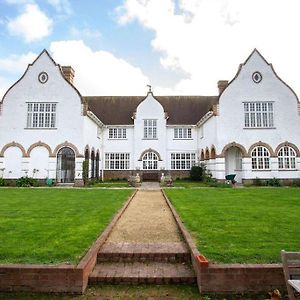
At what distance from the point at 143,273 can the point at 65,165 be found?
23846 mm

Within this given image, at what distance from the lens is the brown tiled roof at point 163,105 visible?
1495 inches

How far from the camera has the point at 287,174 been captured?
93.1 feet

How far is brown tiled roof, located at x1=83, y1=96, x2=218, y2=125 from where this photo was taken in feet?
125

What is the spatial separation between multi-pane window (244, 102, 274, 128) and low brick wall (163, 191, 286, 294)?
24.5 m

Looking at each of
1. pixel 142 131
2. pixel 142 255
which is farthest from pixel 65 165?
pixel 142 255

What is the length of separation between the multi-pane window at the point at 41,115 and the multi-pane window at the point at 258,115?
1846 cm

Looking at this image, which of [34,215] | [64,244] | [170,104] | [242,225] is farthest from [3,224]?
[170,104]

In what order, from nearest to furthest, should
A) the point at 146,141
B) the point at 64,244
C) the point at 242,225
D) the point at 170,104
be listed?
the point at 64,244 → the point at 242,225 → the point at 146,141 → the point at 170,104

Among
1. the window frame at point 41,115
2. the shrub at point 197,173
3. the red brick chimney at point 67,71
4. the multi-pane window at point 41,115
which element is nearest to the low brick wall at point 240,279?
the window frame at point 41,115

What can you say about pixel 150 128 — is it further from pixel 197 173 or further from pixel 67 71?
pixel 67 71

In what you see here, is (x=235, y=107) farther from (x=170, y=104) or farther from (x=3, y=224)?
(x=3, y=224)

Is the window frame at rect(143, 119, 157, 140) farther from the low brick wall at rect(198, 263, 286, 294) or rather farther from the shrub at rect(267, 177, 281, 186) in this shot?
the low brick wall at rect(198, 263, 286, 294)

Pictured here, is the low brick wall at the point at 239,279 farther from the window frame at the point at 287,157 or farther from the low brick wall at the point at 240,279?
the window frame at the point at 287,157

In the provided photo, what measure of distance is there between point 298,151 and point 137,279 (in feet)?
87.4
